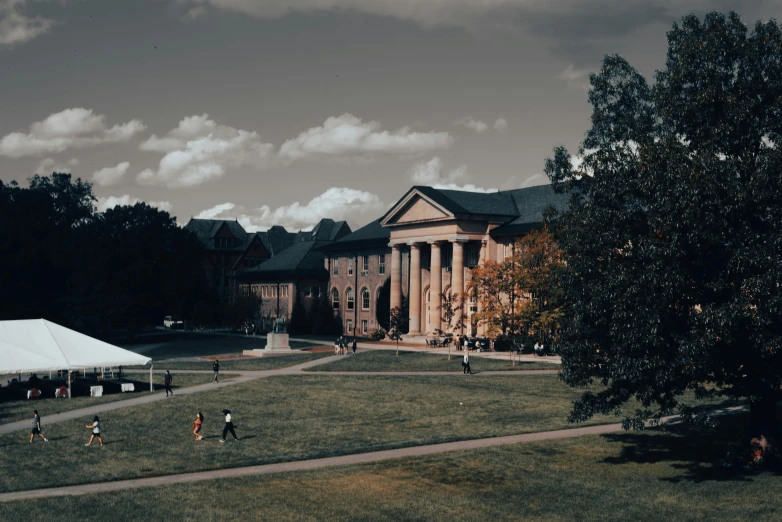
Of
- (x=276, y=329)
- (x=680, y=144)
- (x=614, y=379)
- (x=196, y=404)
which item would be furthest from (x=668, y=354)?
(x=276, y=329)

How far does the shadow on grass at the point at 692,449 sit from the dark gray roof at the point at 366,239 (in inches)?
2534

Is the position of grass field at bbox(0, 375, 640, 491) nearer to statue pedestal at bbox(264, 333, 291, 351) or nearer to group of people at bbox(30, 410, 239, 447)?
group of people at bbox(30, 410, 239, 447)

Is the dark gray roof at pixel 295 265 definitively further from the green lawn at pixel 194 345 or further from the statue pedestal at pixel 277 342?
the statue pedestal at pixel 277 342

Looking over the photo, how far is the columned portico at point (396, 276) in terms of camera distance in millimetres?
94062

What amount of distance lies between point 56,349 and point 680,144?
38.0 meters

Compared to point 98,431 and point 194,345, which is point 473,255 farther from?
point 98,431

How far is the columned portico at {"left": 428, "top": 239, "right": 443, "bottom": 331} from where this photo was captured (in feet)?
288

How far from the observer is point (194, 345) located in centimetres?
9331

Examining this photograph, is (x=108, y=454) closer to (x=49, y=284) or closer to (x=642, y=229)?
(x=642, y=229)

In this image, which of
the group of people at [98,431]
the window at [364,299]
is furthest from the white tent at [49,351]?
the window at [364,299]

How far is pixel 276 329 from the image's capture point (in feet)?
265

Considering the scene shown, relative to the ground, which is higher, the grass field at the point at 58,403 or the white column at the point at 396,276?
the white column at the point at 396,276

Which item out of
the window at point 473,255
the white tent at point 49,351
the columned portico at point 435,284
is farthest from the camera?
the columned portico at point 435,284

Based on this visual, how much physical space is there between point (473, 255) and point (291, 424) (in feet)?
164
